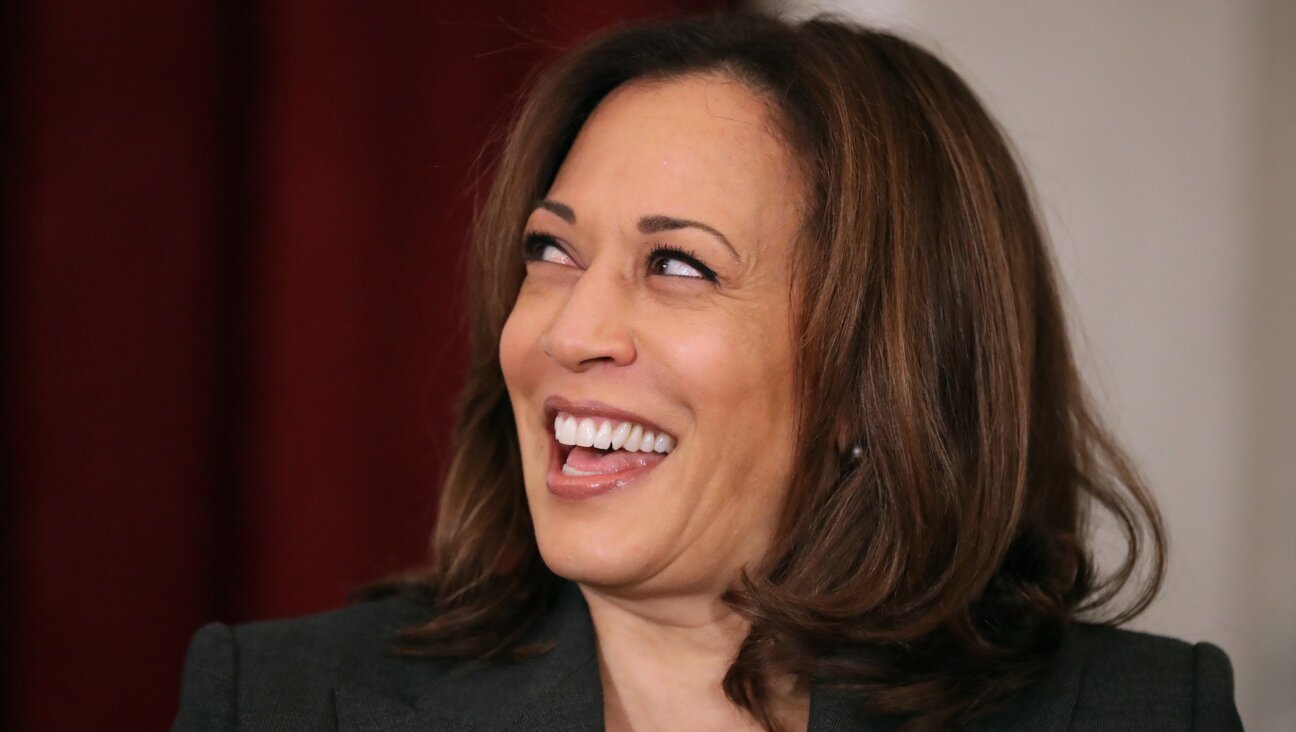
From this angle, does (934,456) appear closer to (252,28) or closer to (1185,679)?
(1185,679)

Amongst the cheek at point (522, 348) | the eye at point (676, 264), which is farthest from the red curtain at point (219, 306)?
the eye at point (676, 264)

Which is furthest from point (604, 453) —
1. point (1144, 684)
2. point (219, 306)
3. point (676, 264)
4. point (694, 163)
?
point (219, 306)

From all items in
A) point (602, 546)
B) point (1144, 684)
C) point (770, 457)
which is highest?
point (770, 457)

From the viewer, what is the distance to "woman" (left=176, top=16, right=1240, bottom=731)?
1450 millimetres

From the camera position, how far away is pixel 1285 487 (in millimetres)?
2383

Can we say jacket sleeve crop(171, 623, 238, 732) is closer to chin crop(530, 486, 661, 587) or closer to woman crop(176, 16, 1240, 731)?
woman crop(176, 16, 1240, 731)

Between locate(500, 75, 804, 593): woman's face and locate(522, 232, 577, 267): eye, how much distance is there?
0.19 feet

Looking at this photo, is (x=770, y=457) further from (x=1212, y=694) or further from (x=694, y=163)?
(x=1212, y=694)

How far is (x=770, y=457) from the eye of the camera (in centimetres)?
148

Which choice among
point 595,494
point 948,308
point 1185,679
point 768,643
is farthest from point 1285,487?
point 595,494

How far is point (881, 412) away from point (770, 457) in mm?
151

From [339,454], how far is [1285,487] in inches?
73.0

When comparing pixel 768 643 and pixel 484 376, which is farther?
pixel 484 376

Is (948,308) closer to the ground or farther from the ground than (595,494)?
farther from the ground
